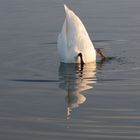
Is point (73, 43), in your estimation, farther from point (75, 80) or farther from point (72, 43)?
point (75, 80)

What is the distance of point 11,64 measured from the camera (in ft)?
A: 42.1

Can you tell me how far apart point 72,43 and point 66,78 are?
1.15 meters

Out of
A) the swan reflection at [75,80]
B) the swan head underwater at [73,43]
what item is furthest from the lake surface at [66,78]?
the swan head underwater at [73,43]

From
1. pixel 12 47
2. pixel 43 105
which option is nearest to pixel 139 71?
pixel 43 105

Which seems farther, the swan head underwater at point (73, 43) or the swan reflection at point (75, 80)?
the swan head underwater at point (73, 43)

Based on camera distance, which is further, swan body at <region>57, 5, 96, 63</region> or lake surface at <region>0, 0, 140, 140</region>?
swan body at <region>57, 5, 96, 63</region>

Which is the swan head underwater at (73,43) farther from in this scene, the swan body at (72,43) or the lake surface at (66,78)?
the lake surface at (66,78)

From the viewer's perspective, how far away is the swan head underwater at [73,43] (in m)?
12.6

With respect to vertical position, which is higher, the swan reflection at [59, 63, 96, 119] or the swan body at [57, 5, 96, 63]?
the swan body at [57, 5, 96, 63]

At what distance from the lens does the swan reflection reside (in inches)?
392

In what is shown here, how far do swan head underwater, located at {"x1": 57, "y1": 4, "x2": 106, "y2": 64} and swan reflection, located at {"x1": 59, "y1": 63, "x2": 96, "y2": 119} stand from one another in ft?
0.55

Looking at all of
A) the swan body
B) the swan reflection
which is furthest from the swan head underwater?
the swan reflection

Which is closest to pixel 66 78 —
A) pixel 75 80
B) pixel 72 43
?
pixel 75 80

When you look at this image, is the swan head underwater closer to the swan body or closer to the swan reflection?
the swan body
